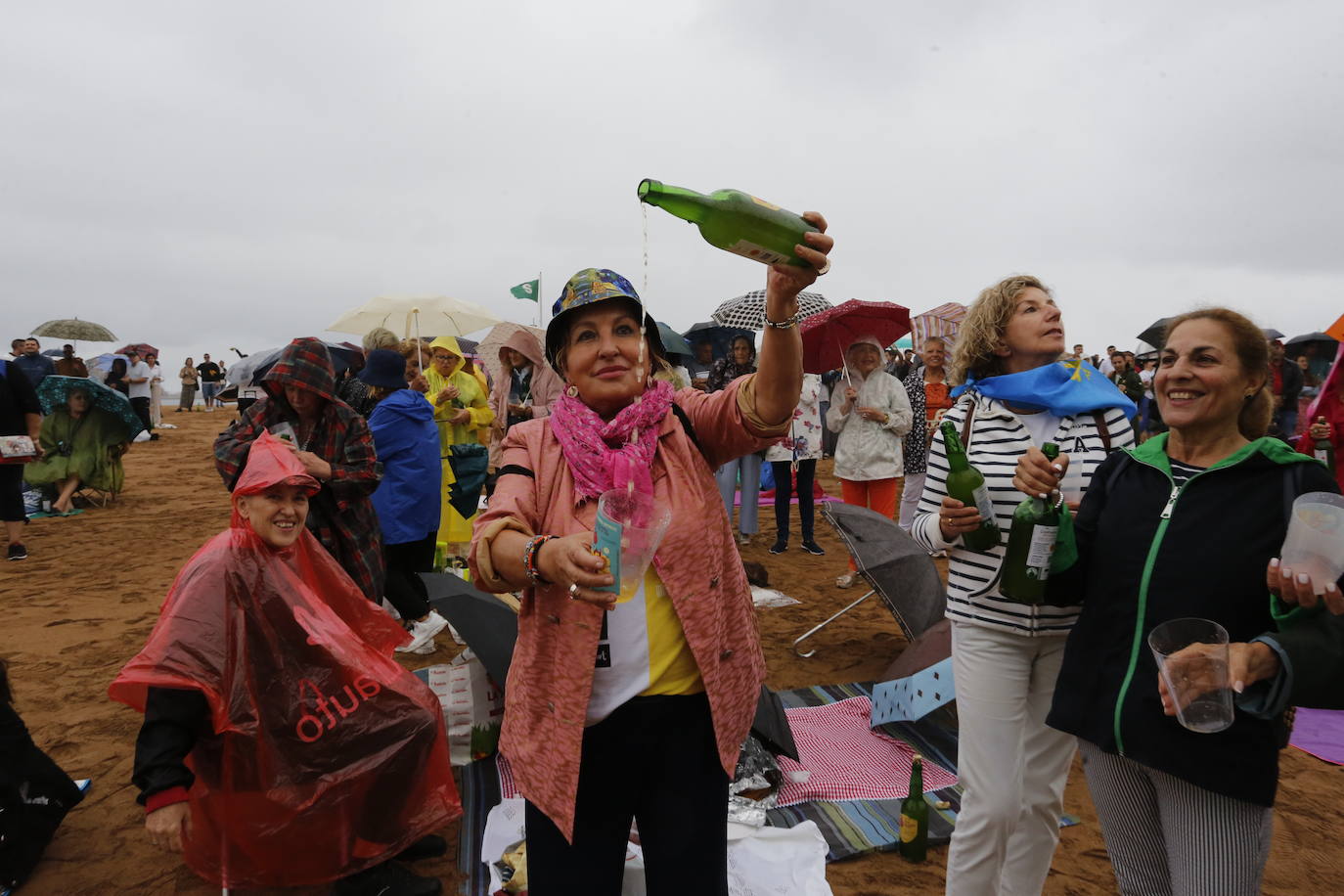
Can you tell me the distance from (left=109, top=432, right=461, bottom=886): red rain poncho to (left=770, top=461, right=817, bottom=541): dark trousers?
602 centimetres

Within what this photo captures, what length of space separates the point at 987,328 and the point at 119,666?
6.28 meters

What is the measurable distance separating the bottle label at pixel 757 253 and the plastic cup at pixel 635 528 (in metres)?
0.59

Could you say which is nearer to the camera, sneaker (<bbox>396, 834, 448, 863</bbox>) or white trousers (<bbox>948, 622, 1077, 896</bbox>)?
white trousers (<bbox>948, 622, 1077, 896</bbox>)

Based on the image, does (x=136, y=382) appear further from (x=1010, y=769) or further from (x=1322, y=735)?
(x=1322, y=735)

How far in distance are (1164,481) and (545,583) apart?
1.65 metres

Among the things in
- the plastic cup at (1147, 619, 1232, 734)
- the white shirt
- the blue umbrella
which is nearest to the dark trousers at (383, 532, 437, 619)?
the plastic cup at (1147, 619, 1232, 734)

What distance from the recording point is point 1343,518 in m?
1.58

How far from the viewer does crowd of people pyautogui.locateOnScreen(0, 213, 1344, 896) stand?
1.73m

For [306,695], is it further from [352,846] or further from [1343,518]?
[1343,518]

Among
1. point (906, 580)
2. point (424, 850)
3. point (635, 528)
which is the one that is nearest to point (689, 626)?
point (635, 528)

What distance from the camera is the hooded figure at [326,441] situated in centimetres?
→ 367

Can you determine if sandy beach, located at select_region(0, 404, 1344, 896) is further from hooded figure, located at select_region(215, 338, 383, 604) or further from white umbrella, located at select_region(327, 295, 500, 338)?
white umbrella, located at select_region(327, 295, 500, 338)

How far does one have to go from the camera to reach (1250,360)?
199cm

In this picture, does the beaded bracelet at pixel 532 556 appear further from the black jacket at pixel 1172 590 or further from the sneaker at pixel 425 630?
the sneaker at pixel 425 630
